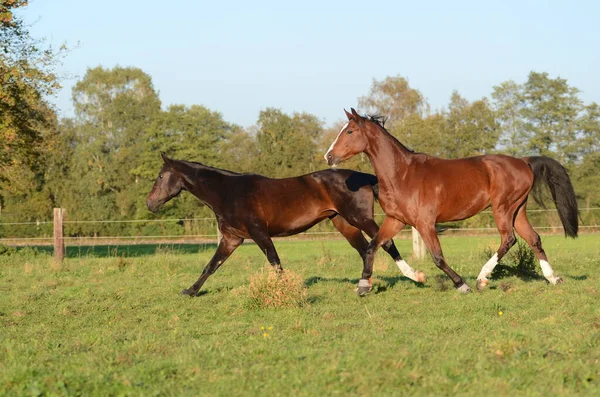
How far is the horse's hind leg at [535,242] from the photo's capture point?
945cm

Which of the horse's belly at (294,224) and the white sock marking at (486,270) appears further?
the horse's belly at (294,224)

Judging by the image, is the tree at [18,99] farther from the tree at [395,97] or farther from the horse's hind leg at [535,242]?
the tree at [395,97]

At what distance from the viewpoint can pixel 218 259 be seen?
9867 millimetres

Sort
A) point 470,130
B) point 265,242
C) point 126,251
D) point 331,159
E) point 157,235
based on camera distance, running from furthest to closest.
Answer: point 470,130
point 157,235
point 126,251
point 265,242
point 331,159

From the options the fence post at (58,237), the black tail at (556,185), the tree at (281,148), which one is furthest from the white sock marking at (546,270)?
the tree at (281,148)

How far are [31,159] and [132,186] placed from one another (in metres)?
30.1

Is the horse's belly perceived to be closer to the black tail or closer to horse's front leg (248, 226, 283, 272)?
horse's front leg (248, 226, 283, 272)

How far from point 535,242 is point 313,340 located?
444 cm

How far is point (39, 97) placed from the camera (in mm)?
19797

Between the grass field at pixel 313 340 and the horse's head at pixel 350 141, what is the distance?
1.76m

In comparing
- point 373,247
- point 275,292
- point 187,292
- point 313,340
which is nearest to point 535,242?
point 373,247

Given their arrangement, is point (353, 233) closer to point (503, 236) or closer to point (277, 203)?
point (277, 203)

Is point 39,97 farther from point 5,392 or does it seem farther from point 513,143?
point 513,143

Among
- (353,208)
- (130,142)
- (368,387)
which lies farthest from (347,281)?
(130,142)
